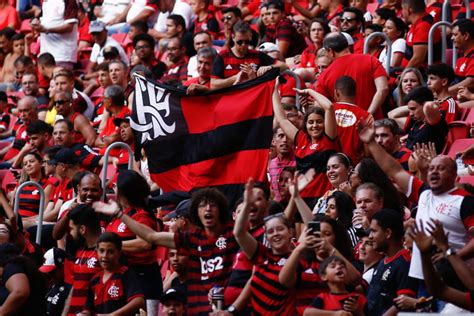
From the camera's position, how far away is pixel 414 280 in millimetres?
10211

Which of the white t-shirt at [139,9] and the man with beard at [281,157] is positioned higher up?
the man with beard at [281,157]

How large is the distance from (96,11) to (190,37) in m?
3.58

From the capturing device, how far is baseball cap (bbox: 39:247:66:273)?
12.6 m

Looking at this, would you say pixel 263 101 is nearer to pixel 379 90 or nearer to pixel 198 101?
pixel 198 101

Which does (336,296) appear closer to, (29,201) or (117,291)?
(117,291)

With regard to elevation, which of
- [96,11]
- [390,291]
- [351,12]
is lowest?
[96,11]

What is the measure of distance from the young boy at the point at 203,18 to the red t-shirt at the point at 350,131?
619cm

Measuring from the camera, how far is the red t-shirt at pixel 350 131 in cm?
1303

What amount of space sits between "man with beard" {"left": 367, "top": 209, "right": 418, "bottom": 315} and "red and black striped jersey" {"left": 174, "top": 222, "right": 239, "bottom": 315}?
3.35ft

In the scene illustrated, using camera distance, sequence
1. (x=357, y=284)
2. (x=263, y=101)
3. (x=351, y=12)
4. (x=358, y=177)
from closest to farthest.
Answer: (x=357, y=284)
(x=358, y=177)
(x=263, y=101)
(x=351, y=12)

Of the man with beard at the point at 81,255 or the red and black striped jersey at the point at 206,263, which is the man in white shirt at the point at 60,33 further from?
the red and black striped jersey at the point at 206,263

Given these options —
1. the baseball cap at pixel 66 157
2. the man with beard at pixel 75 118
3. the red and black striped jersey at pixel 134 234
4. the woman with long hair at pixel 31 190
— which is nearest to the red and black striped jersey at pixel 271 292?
the red and black striped jersey at pixel 134 234

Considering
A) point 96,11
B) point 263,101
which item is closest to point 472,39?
point 263,101

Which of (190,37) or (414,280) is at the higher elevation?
(414,280)
